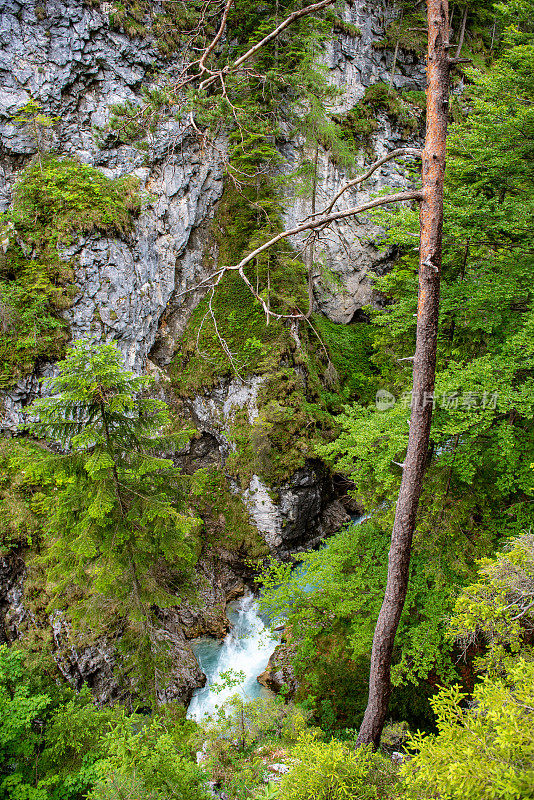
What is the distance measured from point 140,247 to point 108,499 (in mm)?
9667

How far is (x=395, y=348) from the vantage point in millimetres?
8734

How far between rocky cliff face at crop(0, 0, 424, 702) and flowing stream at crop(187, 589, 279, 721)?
1.02 ft

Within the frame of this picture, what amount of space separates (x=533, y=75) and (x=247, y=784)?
10352 millimetres

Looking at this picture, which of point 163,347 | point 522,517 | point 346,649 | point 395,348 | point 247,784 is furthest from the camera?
point 163,347

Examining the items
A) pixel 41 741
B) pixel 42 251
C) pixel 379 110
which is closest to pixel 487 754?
pixel 41 741

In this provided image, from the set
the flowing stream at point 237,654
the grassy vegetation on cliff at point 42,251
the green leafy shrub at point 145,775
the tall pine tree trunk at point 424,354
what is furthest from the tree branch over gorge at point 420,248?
the grassy vegetation on cliff at point 42,251

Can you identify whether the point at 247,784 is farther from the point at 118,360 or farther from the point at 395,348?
the point at 395,348

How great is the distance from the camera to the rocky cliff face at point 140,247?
36.1ft

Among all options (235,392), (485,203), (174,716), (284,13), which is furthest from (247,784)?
(284,13)

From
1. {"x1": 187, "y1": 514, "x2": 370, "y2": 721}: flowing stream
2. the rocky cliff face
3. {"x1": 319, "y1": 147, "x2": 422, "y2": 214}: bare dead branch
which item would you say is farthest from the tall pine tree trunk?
the rocky cliff face

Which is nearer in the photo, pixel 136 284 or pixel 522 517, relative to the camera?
pixel 522 517

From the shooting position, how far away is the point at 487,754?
2.18 metres

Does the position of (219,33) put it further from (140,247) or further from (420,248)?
(140,247)

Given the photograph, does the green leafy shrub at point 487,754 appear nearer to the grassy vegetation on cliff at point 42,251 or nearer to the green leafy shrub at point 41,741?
the green leafy shrub at point 41,741
